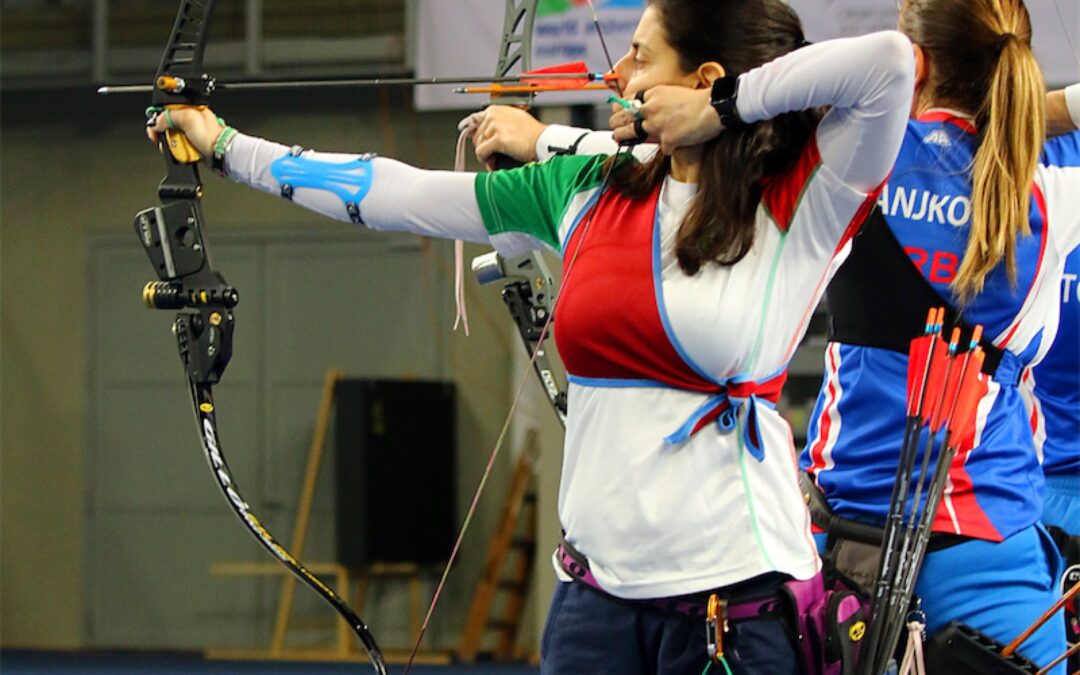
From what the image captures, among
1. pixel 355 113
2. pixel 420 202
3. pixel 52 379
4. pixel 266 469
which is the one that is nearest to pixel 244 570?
pixel 266 469

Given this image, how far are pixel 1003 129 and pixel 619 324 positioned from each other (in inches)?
18.7

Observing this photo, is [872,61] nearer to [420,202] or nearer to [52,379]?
[420,202]

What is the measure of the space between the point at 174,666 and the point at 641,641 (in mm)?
4703

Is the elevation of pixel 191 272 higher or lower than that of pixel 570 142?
lower

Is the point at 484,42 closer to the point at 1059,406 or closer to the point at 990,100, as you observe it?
the point at 1059,406

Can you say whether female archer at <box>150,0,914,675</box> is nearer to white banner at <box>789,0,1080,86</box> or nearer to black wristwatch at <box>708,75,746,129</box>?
black wristwatch at <box>708,75,746,129</box>

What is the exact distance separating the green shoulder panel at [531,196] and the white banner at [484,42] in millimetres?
2642

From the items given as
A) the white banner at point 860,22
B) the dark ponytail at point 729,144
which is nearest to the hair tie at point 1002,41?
the dark ponytail at point 729,144

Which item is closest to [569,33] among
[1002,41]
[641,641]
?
[1002,41]

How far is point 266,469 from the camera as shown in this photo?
233 inches

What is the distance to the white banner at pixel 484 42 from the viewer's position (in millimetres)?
4062

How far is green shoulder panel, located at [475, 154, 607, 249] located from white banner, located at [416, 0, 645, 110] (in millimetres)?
2642

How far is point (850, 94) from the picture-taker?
1.17 metres

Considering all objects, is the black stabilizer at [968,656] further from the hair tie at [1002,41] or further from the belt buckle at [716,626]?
the hair tie at [1002,41]
